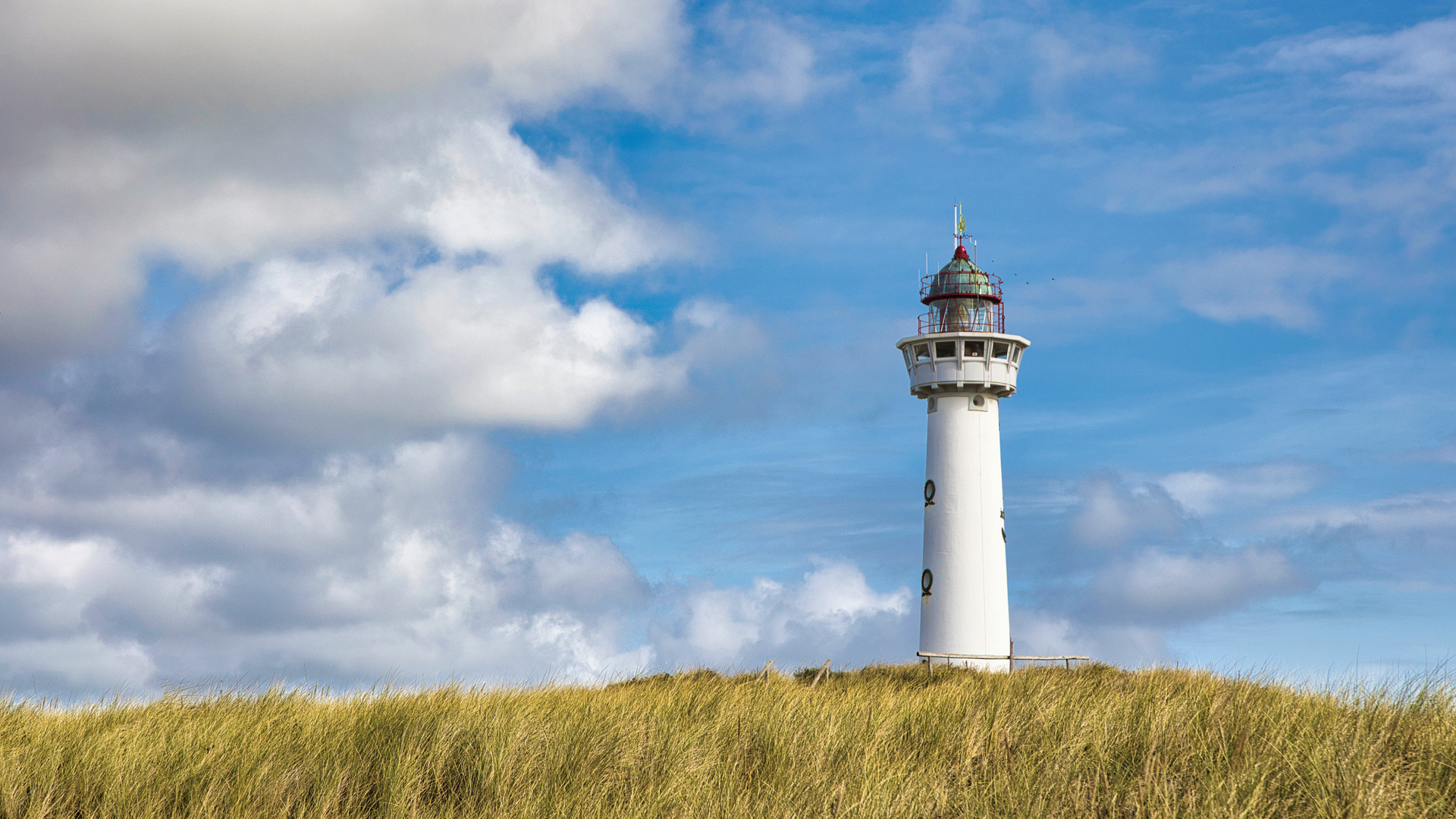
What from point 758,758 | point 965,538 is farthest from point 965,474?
point 758,758

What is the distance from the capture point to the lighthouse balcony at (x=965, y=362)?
83.9ft

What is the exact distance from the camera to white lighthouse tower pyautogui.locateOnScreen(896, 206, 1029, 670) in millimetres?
24797

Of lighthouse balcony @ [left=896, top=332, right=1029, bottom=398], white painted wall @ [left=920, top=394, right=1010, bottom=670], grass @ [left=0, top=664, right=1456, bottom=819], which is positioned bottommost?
grass @ [left=0, top=664, right=1456, bottom=819]

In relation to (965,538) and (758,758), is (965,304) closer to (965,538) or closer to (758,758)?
(965,538)

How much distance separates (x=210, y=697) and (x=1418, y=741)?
10755mm

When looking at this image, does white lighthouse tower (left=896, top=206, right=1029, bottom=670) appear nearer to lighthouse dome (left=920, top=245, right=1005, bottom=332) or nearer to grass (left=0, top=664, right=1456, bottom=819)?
lighthouse dome (left=920, top=245, right=1005, bottom=332)

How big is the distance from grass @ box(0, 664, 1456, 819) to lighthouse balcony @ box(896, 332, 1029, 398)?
15.8 m

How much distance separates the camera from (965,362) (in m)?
25.5

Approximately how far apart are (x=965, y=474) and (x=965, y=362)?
269cm

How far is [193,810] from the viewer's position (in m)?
7.05

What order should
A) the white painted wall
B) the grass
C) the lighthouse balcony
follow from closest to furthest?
1. the grass
2. the white painted wall
3. the lighthouse balcony

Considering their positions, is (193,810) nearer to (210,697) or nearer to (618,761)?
(618,761)

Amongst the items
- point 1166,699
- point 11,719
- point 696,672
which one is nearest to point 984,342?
point 696,672

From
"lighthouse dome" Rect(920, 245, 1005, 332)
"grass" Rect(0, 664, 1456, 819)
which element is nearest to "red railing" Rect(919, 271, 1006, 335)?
"lighthouse dome" Rect(920, 245, 1005, 332)
